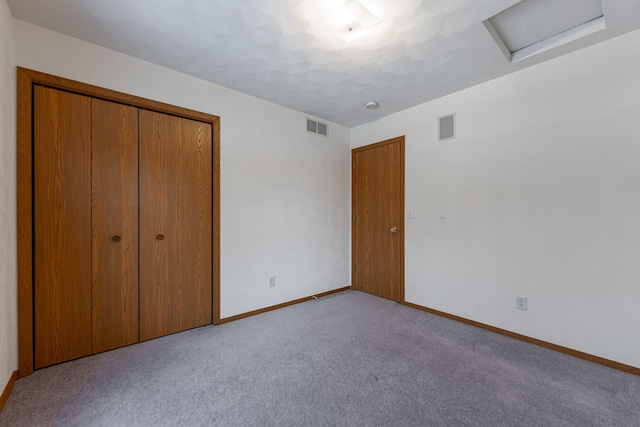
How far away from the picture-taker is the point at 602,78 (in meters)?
2.14

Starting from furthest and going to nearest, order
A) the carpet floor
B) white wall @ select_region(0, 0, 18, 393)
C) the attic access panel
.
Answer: the attic access panel → white wall @ select_region(0, 0, 18, 393) → the carpet floor

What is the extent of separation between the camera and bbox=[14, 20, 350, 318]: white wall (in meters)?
2.17

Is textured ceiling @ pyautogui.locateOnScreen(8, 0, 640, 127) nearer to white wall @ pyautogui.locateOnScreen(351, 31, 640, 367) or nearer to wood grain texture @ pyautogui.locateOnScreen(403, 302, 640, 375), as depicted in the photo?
white wall @ pyautogui.locateOnScreen(351, 31, 640, 367)

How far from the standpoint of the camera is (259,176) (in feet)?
10.4

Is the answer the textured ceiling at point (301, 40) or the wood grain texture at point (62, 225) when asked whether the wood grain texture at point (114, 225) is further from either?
the textured ceiling at point (301, 40)

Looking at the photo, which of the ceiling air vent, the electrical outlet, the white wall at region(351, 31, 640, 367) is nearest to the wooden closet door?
the ceiling air vent

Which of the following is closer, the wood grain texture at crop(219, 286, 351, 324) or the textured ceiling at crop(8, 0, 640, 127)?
the textured ceiling at crop(8, 0, 640, 127)

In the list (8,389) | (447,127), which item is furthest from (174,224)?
(447,127)

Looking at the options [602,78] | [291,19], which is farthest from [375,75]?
[602,78]

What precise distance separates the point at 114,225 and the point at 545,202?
12.4 feet

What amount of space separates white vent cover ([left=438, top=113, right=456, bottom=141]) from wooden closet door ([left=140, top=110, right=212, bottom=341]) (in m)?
2.59

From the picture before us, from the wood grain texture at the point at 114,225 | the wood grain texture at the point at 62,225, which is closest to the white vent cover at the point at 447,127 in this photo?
the wood grain texture at the point at 114,225

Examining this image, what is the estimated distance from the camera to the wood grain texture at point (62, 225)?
201cm

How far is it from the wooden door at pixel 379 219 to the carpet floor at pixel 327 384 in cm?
111
